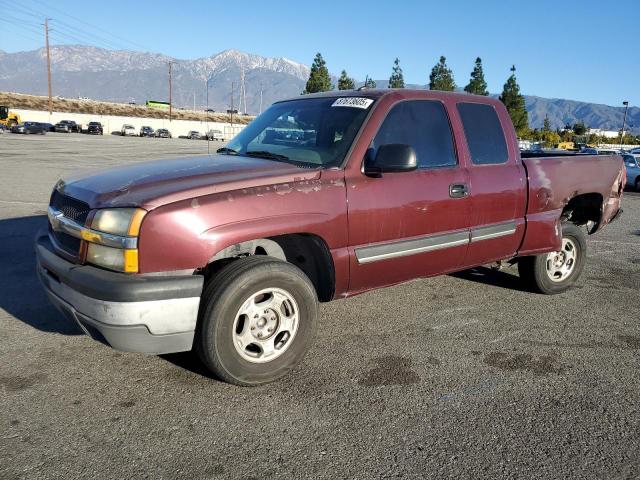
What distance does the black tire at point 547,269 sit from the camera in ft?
16.6

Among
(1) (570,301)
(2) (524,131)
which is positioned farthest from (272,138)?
(2) (524,131)

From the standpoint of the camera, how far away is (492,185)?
4.30 m

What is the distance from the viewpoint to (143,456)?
2.51 metres

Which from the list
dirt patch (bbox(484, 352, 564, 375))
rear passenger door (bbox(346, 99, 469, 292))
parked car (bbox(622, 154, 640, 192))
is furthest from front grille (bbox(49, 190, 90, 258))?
parked car (bbox(622, 154, 640, 192))

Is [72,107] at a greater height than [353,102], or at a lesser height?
greater

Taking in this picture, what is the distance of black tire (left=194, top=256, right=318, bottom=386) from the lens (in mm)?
2938

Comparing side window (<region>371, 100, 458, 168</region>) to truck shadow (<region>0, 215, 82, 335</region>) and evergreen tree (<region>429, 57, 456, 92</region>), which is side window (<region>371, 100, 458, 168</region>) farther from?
evergreen tree (<region>429, 57, 456, 92</region>)

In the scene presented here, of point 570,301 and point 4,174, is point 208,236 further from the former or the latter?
point 4,174

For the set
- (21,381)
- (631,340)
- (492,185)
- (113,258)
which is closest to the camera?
(113,258)

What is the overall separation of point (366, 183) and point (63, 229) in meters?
1.95

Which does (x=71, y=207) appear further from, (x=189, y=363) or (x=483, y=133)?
(x=483, y=133)

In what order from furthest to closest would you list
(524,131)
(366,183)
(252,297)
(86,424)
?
1. (524,131)
2. (366,183)
3. (252,297)
4. (86,424)

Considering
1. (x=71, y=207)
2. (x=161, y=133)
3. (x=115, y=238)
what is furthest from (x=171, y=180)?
(x=161, y=133)

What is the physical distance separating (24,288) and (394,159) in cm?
369
